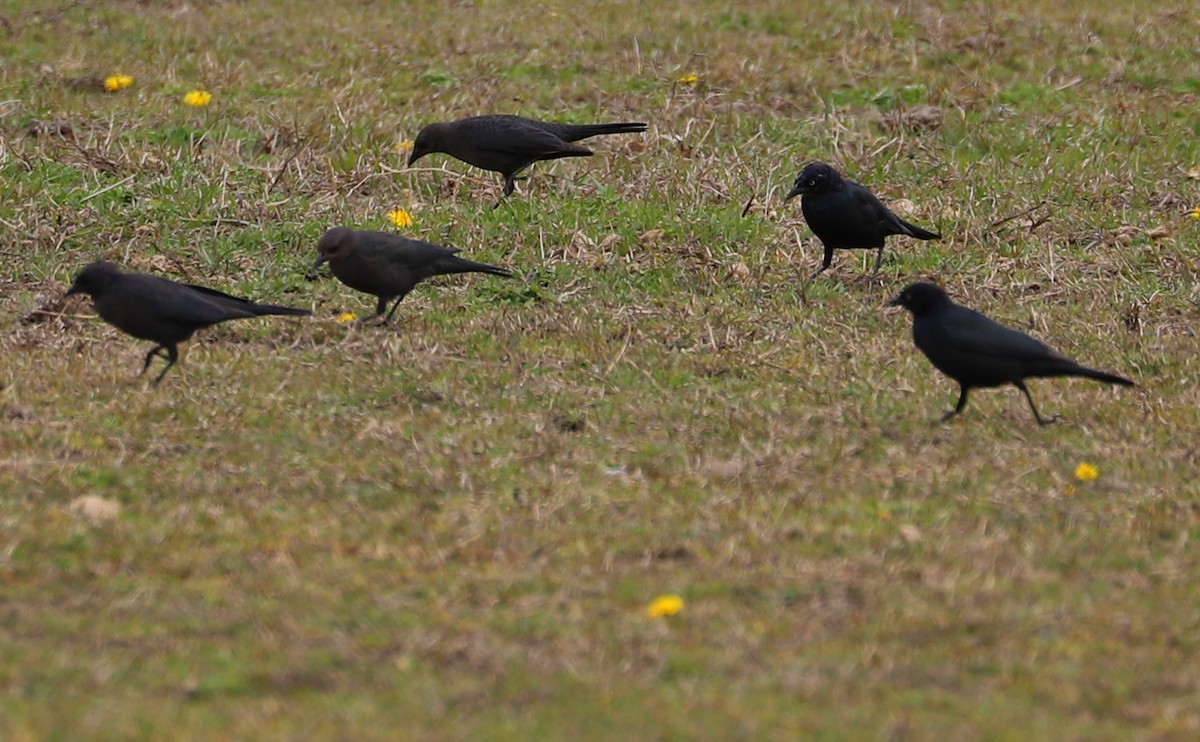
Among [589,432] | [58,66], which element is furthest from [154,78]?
[589,432]

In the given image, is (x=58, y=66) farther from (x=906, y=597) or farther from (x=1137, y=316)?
(x=906, y=597)

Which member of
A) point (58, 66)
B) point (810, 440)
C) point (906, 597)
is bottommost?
point (58, 66)

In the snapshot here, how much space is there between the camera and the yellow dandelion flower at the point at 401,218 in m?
10.1

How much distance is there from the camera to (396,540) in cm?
565

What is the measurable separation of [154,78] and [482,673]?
9053 millimetres

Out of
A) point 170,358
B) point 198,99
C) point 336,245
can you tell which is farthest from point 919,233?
point 198,99

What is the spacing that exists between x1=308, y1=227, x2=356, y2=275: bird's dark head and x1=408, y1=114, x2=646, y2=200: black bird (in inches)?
91.3

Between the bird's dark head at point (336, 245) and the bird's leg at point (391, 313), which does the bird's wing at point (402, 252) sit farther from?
the bird's leg at point (391, 313)

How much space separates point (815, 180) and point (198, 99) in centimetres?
480

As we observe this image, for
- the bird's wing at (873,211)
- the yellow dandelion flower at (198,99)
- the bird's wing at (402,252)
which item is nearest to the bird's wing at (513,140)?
the bird's wing at (402,252)

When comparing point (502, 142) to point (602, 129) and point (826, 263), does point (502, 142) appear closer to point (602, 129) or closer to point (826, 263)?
point (602, 129)

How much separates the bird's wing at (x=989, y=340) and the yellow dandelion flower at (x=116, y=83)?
24.4ft

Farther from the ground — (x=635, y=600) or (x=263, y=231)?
(x=635, y=600)

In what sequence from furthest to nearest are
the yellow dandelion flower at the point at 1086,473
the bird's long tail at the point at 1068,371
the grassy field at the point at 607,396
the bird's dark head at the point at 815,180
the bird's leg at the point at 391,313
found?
the bird's dark head at the point at 815,180 → the bird's leg at the point at 391,313 → the bird's long tail at the point at 1068,371 → the yellow dandelion flower at the point at 1086,473 → the grassy field at the point at 607,396
